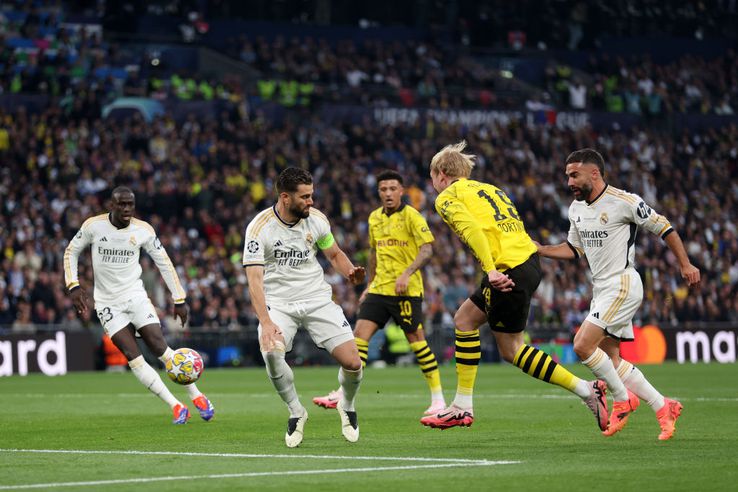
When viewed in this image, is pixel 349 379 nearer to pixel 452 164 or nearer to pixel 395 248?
pixel 452 164

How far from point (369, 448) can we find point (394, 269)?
486 cm

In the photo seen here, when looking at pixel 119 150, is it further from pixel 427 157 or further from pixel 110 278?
pixel 110 278

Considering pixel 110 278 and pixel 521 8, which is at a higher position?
pixel 521 8

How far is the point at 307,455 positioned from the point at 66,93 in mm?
26954

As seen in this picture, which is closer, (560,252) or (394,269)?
(560,252)

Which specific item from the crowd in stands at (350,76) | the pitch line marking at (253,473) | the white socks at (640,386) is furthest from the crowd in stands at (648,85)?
the pitch line marking at (253,473)

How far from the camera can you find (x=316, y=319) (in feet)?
36.8

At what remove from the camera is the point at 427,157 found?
129 ft

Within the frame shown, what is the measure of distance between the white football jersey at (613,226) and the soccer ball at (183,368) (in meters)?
4.45

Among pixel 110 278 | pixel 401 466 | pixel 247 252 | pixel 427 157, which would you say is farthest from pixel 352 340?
pixel 427 157

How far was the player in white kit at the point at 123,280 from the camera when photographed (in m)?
14.5

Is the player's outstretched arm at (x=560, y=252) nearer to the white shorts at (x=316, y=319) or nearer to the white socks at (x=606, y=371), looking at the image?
the white socks at (x=606, y=371)

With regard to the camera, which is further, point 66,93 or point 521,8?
point 521,8

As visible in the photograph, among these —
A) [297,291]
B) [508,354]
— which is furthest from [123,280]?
[508,354]
